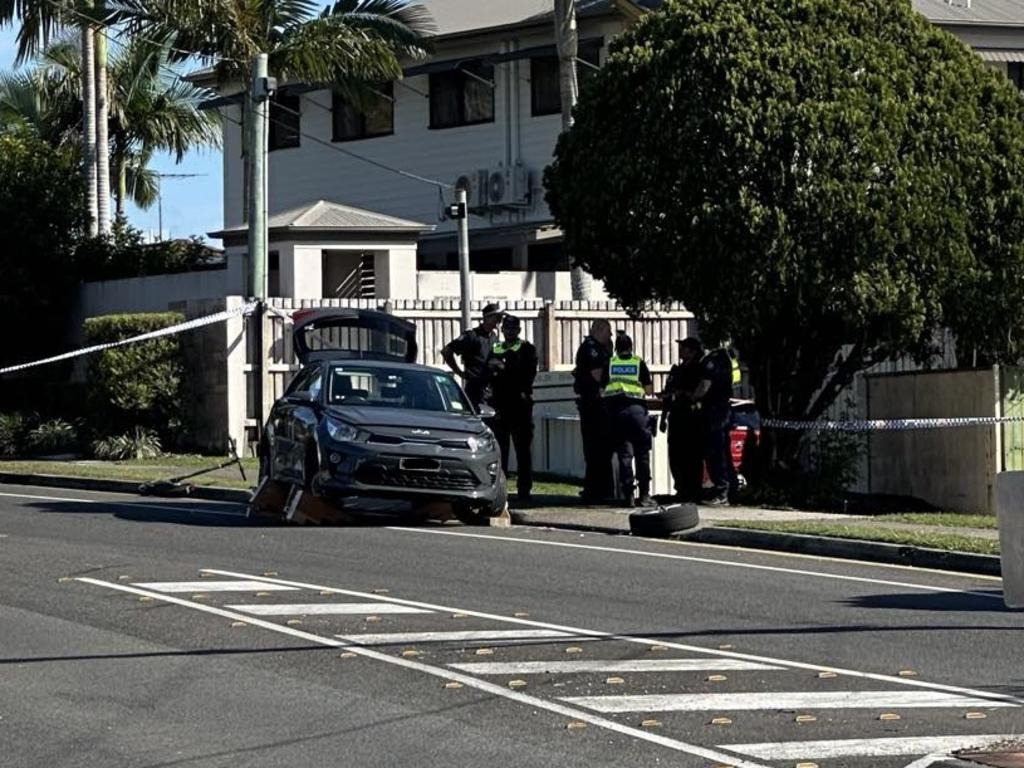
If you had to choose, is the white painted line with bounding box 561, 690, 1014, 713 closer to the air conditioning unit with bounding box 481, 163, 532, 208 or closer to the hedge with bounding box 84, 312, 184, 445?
the hedge with bounding box 84, 312, 184, 445

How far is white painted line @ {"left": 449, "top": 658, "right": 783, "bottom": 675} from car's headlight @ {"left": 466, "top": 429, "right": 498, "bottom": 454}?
26.0 ft

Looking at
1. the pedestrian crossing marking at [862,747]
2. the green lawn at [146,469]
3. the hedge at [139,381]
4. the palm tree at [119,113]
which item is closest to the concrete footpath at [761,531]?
the green lawn at [146,469]

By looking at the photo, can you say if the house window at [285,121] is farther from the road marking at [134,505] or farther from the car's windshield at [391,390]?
the car's windshield at [391,390]

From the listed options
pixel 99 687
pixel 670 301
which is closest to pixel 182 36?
pixel 670 301

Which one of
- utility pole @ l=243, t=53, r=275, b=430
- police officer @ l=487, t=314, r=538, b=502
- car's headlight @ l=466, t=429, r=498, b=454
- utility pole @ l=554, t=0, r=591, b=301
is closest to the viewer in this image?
car's headlight @ l=466, t=429, r=498, b=454

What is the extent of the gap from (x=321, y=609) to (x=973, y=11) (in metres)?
28.5

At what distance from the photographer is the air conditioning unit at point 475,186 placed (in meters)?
40.6

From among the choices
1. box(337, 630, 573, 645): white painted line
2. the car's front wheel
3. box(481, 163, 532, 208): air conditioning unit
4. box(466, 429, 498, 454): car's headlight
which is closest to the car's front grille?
box(466, 429, 498, 454): car's headlight

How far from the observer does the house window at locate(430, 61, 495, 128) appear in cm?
4097

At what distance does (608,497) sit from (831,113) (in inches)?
178

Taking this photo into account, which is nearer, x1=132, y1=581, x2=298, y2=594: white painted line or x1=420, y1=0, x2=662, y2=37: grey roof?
x1=132, y1=581, x2=298, y2=594: white painted line

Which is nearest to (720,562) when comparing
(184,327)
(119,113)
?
(184,327)

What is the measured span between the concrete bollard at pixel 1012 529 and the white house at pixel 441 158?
22864mm

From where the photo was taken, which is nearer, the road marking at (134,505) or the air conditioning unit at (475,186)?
the road marking at (134,505)
